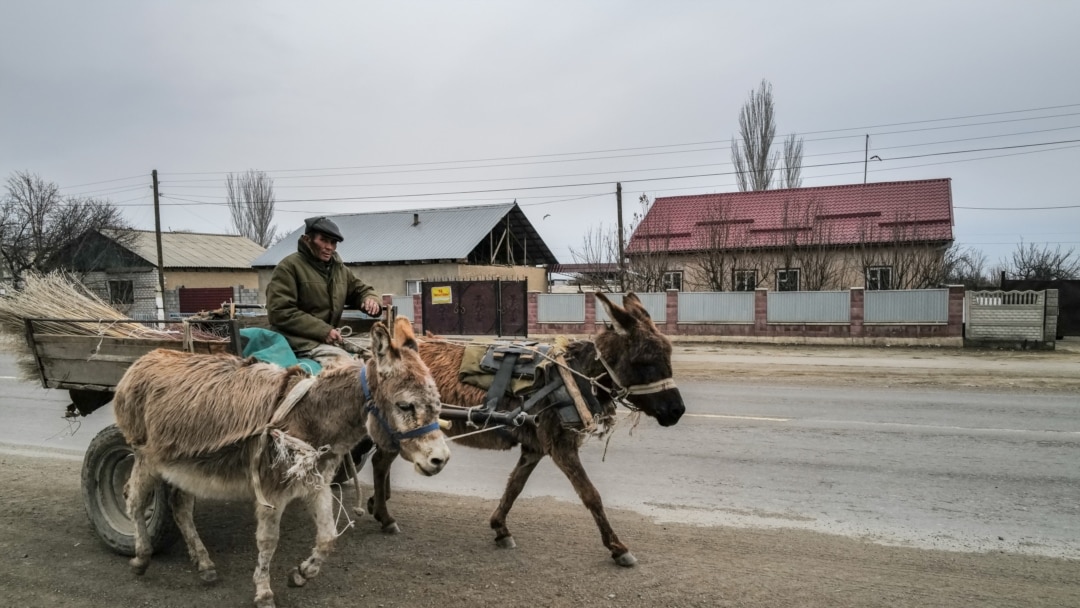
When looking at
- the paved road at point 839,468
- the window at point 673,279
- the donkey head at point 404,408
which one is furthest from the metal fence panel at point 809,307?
the donkey head at point 404,408

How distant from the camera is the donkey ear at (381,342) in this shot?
3346 mm

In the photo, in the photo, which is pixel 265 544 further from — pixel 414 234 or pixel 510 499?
pixel 414 234

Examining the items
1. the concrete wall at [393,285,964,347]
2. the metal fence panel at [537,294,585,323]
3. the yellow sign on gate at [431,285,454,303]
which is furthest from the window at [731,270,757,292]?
the yellow sign on gate at [431,285,454,303]

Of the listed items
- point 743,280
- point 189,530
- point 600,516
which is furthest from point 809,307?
point 189,530

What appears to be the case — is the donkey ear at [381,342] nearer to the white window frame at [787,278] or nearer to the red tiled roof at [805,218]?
the red tiled roof at [805,218]

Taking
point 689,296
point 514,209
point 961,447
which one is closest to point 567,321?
point 689,296

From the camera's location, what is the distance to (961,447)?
756 centimetres

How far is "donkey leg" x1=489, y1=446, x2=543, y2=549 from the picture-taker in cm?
466

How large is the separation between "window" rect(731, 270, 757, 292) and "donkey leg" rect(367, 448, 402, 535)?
2571 centimetres

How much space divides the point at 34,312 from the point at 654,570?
18.2 ft

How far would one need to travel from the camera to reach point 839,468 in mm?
6711

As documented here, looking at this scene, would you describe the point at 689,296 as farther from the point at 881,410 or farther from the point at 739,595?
the point at 739,595

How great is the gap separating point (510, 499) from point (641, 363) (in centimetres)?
144

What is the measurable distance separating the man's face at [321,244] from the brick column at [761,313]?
2060 centimetres
